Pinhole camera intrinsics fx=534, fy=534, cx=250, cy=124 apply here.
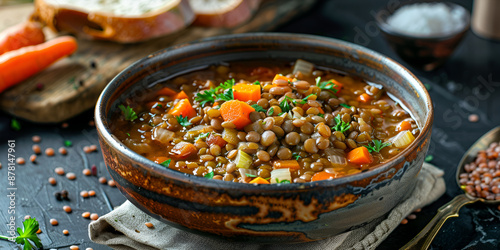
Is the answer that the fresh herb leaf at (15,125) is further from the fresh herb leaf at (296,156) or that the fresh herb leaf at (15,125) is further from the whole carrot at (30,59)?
the fresh herb leaf at (296,156)

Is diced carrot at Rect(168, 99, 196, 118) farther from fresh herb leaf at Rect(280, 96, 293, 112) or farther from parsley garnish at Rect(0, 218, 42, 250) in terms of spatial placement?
parsley garnish at Rect(0, 218, 42, 250)

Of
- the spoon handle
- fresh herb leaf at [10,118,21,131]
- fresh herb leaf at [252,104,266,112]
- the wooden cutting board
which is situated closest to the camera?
the spoon handle

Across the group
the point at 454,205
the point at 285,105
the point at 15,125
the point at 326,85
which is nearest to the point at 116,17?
the point at 15,125

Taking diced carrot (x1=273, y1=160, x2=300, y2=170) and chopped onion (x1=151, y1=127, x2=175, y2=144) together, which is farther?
chopped onion (x1=151, y1=127, x2=175, y2=144)

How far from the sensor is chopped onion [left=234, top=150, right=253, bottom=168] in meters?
2.52

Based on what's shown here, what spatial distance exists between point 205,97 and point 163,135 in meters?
0.37

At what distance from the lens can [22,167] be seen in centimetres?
346

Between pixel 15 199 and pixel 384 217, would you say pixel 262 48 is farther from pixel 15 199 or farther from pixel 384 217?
pixel 15 199

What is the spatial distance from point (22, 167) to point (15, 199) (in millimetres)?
347

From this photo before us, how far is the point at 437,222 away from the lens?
110 inches

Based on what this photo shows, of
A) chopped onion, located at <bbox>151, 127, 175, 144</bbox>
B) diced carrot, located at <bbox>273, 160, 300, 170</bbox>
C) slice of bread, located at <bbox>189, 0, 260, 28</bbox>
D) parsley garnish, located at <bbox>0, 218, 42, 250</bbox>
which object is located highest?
chopped onion, located at <bbox>151, 127, 175, 144</bbox>

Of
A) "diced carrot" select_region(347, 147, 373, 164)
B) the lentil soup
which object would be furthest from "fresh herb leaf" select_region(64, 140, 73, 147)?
"diced carrot" select_region(347, 147, 373, 164)

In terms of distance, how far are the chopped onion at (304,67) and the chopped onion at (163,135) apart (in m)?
1.01

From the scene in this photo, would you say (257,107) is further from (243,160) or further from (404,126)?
(404,126)
